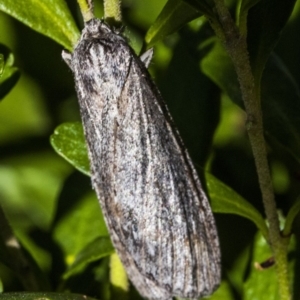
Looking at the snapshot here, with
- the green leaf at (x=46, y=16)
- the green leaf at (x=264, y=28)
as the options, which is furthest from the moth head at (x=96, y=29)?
the green leaf at (x=264, y=28)

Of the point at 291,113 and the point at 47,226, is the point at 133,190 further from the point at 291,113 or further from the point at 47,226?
the point at 47,226

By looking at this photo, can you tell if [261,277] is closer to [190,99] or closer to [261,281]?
[261,281]

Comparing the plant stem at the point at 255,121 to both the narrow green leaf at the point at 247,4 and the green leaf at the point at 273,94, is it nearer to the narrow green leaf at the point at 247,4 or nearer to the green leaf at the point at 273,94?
the narrow green leaf at the point at 247,4

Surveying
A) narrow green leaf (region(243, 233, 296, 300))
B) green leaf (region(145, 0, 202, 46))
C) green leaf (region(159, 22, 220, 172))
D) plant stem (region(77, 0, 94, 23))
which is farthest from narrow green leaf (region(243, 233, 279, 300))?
plant stem (region(77, 0, 94, 23))

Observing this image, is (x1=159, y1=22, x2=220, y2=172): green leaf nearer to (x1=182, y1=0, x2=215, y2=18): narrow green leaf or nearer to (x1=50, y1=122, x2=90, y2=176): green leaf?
(x1=50, y1=122, x2=90, y2=176): green leaf

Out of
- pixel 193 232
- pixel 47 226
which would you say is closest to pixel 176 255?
pixel 193 232

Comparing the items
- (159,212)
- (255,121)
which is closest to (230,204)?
(159,212)
